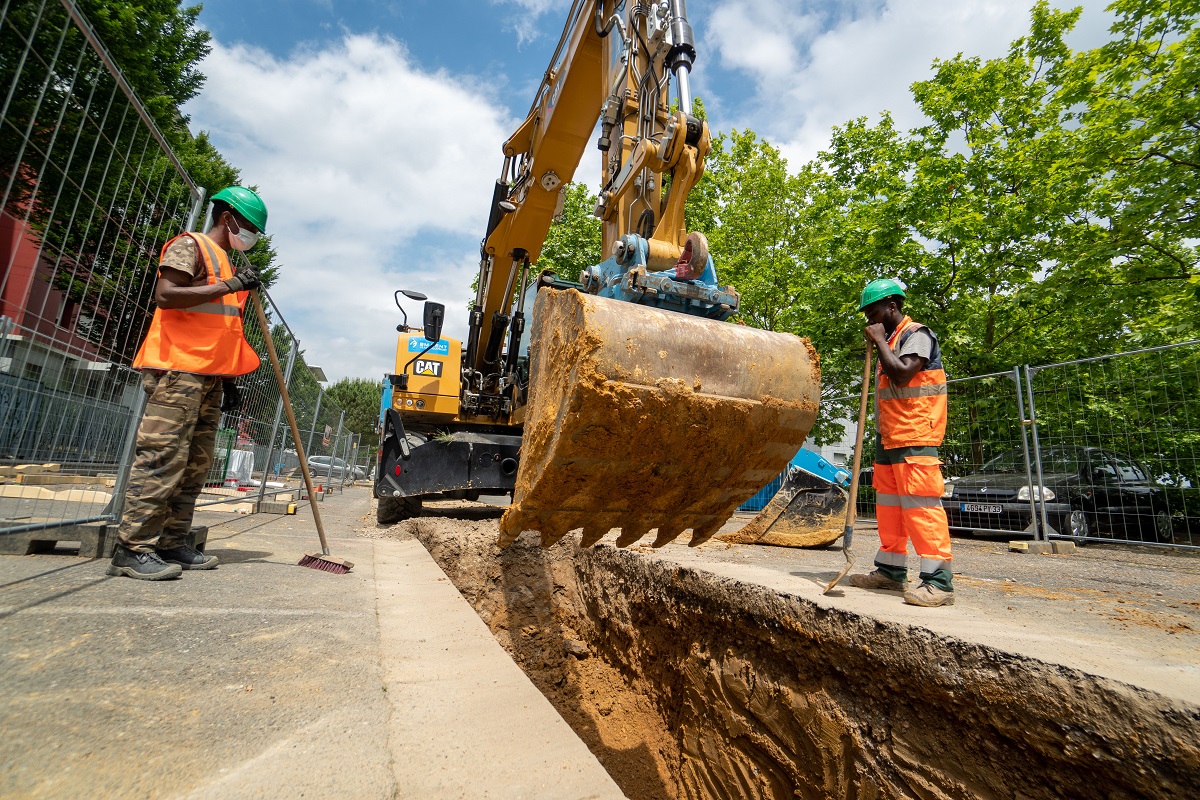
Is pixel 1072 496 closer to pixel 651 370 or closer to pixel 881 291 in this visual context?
pixel 881 291

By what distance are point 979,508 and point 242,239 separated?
8.34 m

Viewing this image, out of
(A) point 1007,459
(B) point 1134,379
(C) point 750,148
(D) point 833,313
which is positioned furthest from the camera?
(C) point 750,148

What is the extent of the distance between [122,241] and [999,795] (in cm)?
481

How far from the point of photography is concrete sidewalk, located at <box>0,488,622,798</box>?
1.34 meters

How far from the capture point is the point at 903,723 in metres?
2.22

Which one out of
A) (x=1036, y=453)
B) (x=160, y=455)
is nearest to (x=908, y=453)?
(x=160, y=455)

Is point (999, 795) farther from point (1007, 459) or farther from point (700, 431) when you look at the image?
point (1007, 459)

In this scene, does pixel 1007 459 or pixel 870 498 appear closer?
pixel 1007 459

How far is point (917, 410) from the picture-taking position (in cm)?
316

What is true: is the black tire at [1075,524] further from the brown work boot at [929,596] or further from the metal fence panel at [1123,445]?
the brown work boot at [929,596]

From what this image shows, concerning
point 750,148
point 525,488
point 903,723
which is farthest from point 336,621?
point 750,148

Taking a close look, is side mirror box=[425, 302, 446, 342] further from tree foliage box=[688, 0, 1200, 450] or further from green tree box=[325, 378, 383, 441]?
green tree box=[325, 378, 383, 441]

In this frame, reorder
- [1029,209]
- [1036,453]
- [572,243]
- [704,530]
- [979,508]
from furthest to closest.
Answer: [572,243] → [1029,209] → [979,508] → [1036,453] → [704,530]

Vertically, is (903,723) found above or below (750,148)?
below
